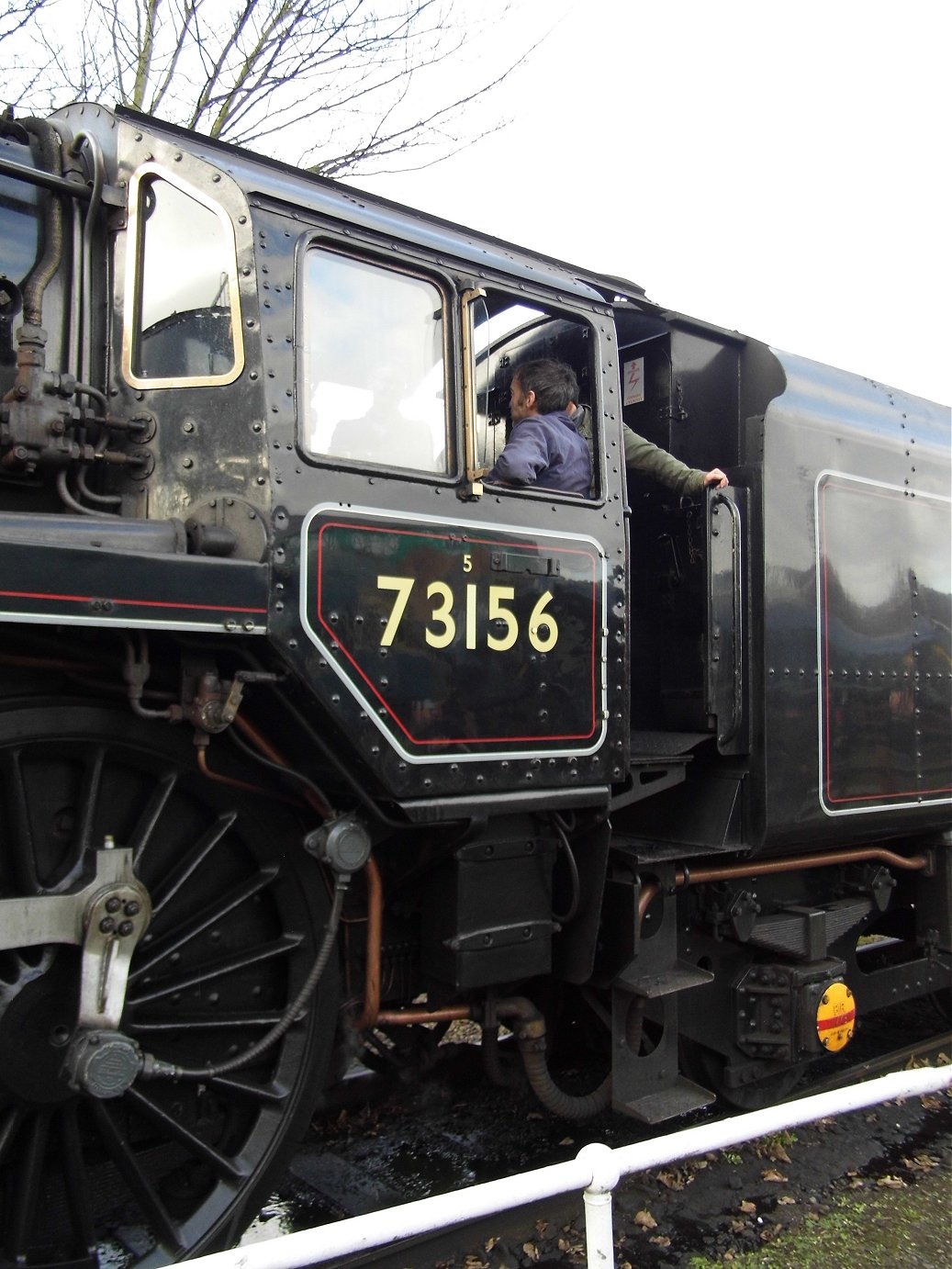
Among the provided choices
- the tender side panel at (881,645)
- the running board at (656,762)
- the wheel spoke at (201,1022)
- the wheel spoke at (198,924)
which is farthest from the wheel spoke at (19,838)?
the tender side panel at (881,645)

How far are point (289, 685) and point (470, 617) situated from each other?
0.60 meters

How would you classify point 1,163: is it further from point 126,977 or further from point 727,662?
point 727,662

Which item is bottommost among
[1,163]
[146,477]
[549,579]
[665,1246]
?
[665,1246]

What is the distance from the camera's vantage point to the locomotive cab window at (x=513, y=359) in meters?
3.43

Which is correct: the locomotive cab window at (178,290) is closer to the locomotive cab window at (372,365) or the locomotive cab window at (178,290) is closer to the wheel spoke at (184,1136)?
the locomotive cab window at (372,365)

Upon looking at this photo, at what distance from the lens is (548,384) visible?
3.61 m

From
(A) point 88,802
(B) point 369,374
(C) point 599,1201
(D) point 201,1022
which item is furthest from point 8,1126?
(B) point 369,374

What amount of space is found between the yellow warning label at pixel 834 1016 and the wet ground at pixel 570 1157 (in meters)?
0.34

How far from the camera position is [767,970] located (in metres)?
4.28

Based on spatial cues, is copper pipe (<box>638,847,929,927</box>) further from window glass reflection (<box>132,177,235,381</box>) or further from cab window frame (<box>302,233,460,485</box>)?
window glass reflection (<box>132,177,235,381</box>)

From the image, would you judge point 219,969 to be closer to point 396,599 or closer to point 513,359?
point 396,599

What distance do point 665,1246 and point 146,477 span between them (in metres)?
2.85

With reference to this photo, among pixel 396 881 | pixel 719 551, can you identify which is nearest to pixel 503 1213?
pixel 396 881

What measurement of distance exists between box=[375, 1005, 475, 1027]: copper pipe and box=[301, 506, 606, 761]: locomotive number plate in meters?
0.89
